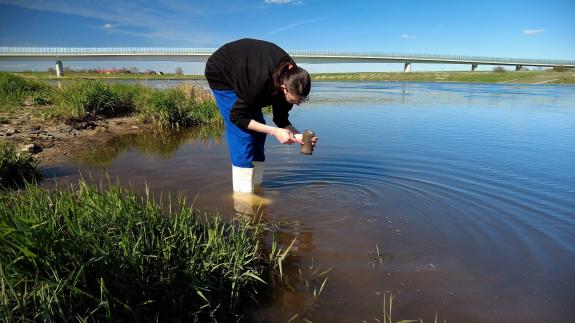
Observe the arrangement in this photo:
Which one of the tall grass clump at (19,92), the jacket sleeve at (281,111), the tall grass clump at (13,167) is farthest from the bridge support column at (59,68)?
the jacket sleeve at (281,111)

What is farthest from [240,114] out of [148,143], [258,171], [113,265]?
[148,143]

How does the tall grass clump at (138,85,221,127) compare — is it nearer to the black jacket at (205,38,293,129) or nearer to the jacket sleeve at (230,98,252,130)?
the black jacket at (205,38,293,129)

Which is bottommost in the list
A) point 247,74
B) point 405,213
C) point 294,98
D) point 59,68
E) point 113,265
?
point 405,213

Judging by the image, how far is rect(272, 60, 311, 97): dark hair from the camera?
3336mm

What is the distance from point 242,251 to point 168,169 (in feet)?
11.6

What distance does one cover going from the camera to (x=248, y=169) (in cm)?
447

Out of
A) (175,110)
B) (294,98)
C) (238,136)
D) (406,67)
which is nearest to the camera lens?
(294,98)

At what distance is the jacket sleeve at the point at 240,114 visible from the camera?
3.75m

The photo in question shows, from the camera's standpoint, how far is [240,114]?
3.80 m

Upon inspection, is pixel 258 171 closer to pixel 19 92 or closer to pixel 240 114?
pixel 240 114

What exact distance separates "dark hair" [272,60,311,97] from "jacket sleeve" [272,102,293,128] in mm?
613

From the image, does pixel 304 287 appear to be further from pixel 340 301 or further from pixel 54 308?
pixel 54 308

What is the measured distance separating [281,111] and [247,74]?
74cm

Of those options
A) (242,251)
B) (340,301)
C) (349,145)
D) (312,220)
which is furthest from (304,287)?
(349,145)
